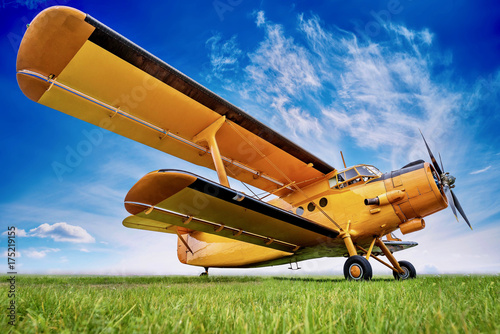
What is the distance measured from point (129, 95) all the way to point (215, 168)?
2.11 m

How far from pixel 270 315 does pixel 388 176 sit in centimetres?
585

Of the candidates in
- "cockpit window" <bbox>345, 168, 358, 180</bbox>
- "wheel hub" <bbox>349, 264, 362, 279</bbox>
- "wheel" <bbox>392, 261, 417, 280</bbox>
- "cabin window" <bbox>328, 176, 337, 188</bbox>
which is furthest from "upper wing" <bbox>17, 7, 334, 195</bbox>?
"wheel" <bbox>392, 261, 417, 280</bbox>

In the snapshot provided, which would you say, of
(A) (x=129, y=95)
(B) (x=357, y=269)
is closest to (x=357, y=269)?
(B) (x=357, y=269)

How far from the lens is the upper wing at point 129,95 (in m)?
3.79

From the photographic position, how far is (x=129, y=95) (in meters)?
4.77

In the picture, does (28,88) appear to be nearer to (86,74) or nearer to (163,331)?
(86,74)

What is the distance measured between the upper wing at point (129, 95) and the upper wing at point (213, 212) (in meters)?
1.73

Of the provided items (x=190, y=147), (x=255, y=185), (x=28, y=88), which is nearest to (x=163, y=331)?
(x=28, y=88)

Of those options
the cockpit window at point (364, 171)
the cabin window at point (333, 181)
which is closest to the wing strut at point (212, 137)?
the cabin window at point (333, 181)

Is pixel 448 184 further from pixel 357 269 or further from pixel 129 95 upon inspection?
pixel 129 95

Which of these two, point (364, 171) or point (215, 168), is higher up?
point (364, 171)

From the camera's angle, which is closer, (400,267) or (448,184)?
(448,184)

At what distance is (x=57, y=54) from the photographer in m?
3.93

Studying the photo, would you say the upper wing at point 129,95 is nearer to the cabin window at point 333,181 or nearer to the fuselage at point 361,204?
the cabin window at point 333,181
